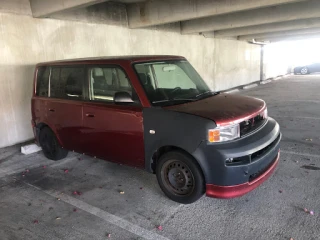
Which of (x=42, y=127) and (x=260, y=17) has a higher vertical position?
(x=260, y=17)

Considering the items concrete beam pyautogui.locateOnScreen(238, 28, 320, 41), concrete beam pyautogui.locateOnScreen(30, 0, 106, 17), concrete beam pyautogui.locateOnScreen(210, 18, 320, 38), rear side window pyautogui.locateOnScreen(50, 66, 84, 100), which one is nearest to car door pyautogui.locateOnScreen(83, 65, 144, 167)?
rear side window pyautogui.locateOnScreen(50, 66, 84, 100)

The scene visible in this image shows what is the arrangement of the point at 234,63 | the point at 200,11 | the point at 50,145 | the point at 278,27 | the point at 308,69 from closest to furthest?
the point at 50,145, the point at 200,11, the point at 278,27, the point at 234,63, the point at 308,69

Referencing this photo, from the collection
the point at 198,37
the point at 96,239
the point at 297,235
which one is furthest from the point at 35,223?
the point at 198,37

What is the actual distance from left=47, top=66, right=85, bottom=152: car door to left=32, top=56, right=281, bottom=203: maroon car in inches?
0.6

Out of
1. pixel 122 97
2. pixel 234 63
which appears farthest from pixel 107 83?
pixel 234 63

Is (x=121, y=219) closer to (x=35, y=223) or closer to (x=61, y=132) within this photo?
(x=35, y=223)

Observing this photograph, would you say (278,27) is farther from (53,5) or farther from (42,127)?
(42,127)

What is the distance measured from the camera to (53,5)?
5664mm

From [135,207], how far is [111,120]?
45.8 inches

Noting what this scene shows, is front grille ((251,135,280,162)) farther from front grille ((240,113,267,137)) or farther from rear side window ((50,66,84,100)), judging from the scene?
rear side window ((50,66,84,100))

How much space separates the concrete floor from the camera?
273cm

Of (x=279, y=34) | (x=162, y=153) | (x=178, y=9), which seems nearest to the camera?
(x=162, y=153)

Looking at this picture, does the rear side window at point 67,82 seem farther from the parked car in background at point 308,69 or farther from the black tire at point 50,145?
the parked car in background at point 308,69

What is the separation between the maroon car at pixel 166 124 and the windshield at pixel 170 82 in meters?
0.01
